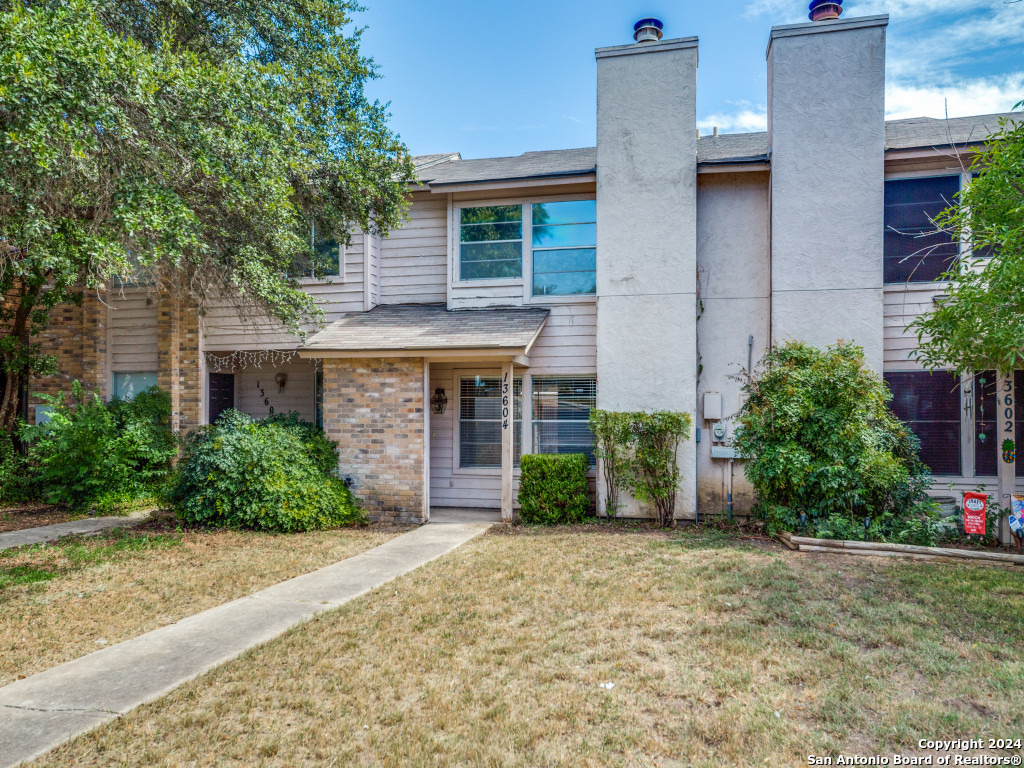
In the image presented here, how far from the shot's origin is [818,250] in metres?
9.04

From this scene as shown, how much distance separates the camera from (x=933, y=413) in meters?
8.97

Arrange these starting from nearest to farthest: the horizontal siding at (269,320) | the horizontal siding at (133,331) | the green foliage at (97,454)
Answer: the green foliage at (97,454)
the horizontal siding at (269,320)
the horizontal siding at (133,331)

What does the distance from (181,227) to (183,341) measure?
17.6ft

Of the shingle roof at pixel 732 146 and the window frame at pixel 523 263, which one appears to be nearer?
the window frame at pixel 523 263

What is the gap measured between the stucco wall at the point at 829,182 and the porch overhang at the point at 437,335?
390cm

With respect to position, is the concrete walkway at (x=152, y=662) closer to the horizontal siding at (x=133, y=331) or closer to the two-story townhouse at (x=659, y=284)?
the two-story townhouse at (x=659, y=284)

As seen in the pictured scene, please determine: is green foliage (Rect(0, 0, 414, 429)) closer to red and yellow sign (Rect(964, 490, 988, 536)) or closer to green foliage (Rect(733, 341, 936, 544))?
green foliage (Rect(733, 341, 936, 544))

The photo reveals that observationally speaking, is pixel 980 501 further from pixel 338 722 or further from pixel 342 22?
pixel 342 22

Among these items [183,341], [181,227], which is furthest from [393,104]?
[183,341]

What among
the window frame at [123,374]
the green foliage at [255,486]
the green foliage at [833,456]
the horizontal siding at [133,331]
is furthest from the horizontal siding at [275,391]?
the green foliage at [833,456]

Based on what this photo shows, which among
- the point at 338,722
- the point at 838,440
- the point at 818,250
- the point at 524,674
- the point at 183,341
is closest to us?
the point at 338,722

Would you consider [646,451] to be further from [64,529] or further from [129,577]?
[64,529]

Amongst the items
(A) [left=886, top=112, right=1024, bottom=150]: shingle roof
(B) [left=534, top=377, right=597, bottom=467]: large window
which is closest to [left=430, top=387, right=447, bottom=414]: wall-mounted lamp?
(B) [left=534, top=377, right=597, bottom=467]: large window

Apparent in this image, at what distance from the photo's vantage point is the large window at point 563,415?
32.4ft
